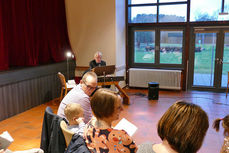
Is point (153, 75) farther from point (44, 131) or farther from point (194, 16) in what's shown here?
point (44, 131)

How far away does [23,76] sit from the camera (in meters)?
5.21

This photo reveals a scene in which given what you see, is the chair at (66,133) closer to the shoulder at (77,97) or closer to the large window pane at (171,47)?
the shoulder at (77,97)

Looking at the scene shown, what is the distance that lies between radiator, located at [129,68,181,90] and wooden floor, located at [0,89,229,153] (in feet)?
0.87

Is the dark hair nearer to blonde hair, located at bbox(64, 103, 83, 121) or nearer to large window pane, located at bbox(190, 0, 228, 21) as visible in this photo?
blonde hair, located at bbox(64, 103, 83, 121)

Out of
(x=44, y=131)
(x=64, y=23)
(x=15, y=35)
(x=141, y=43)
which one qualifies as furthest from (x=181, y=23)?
(x=44, y=131)

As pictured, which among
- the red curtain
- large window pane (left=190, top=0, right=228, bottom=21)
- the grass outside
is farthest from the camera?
the grass outside

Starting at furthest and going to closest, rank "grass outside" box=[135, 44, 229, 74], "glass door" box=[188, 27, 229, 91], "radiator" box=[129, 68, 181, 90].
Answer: "radiator" box=[129, 68, 181, 90]
"grass outside" box=[135, 44, 229, 74]
"glass door" box=[188, 27, 229, 91]

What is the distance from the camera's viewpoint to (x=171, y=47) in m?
7.32

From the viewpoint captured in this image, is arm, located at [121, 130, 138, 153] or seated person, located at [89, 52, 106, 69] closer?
arm, located at [121, 130, 138, 153]

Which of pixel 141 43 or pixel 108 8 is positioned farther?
pixel 141 43

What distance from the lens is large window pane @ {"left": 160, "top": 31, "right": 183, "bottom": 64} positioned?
7203 mm

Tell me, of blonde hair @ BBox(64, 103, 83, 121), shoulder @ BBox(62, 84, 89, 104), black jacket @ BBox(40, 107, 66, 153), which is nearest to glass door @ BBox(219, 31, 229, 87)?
shoulder @ BBox(62, 84, 89, 104)

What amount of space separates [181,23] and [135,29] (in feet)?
4.80

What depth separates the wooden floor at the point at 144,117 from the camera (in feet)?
12.3
